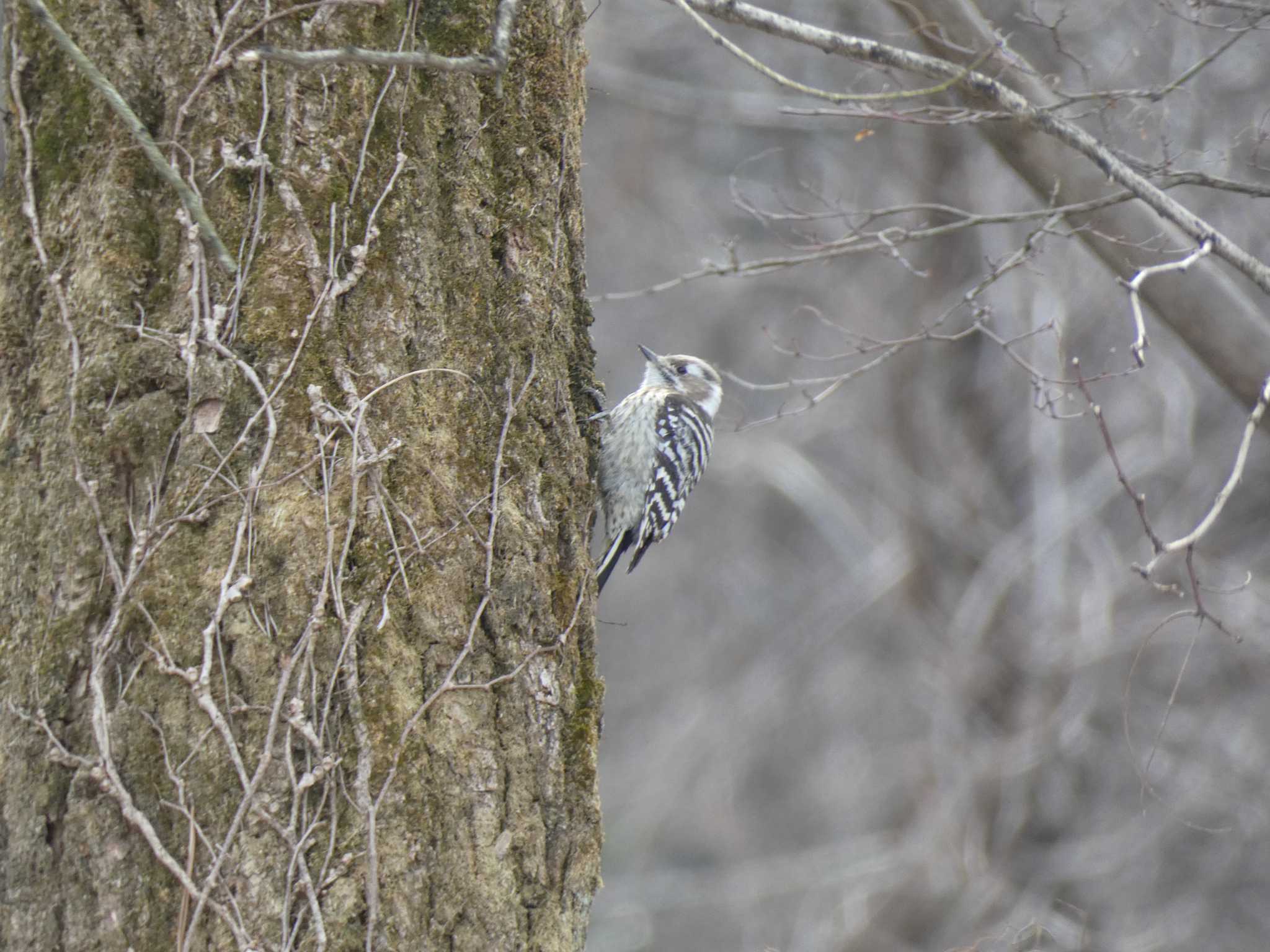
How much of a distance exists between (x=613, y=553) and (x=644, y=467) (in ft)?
1.38

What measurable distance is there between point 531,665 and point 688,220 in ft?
37.5

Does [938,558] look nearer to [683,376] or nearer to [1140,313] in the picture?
[683,376]

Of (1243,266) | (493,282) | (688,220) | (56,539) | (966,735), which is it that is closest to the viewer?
(56,539)

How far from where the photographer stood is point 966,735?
11148 millimetres

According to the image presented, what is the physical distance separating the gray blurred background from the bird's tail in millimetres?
3935

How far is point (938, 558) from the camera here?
1177cm

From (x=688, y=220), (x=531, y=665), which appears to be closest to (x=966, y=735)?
(x=688, y=220)

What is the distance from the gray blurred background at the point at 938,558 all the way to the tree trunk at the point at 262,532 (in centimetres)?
550

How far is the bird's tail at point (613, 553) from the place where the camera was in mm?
4844

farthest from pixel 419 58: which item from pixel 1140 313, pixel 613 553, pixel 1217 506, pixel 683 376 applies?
pixel 683 376

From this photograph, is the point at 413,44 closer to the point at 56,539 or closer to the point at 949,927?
the point at 56,539

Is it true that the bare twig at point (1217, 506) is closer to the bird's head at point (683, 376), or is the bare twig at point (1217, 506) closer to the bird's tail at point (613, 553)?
the bird's tail at point (613, 553)

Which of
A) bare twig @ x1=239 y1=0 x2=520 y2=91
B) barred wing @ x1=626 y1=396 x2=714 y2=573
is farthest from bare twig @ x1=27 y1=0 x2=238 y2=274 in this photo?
barred wing @ x1=626 y1=396 x2=714 y2=573

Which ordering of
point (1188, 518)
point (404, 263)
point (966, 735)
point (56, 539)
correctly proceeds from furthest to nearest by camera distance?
point (966, 735) < point (1188, 518) < point (404, 263) < point (56, 539)
